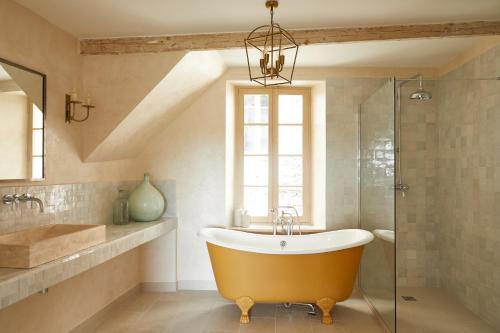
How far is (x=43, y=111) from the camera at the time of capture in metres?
2.75

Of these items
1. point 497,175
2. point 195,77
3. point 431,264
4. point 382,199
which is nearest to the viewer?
point 497,175

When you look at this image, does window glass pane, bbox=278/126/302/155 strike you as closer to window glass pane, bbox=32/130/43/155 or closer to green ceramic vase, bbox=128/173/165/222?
green ceramic vase, bbox=128/173/165/222

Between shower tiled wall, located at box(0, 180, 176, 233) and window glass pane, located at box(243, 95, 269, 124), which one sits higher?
window glass pane, located at box(243, 95, 269, 124)

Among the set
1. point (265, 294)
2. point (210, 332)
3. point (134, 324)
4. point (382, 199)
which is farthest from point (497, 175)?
point (134, 324)

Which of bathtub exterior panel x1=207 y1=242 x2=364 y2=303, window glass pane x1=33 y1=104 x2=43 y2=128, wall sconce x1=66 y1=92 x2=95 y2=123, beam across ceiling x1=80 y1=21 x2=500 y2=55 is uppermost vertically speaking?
beam across ceiling x1=80 y1=21 x2=500 y2=55

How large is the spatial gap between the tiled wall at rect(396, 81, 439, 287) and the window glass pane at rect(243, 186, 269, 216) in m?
1.55

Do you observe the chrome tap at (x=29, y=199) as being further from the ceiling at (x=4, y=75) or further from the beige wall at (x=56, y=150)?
the ceiling at (x=4, y=75)

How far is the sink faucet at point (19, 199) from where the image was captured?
2357 millimetres

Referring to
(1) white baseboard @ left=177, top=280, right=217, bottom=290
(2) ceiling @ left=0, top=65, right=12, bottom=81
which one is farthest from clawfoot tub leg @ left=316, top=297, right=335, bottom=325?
(2) ceiling @ left=0, top=65, right=12, bottom=81

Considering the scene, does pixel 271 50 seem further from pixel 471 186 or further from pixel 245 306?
pixel 471 186

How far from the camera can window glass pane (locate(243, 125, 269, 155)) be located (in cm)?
461

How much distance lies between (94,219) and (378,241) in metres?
2.63

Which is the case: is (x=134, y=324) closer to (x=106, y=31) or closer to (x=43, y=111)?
(x=43, y=111)

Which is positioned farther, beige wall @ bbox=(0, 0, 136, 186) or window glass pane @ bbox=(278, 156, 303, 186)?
window glass pane @ bbox=(278, 156, 303, 186)
